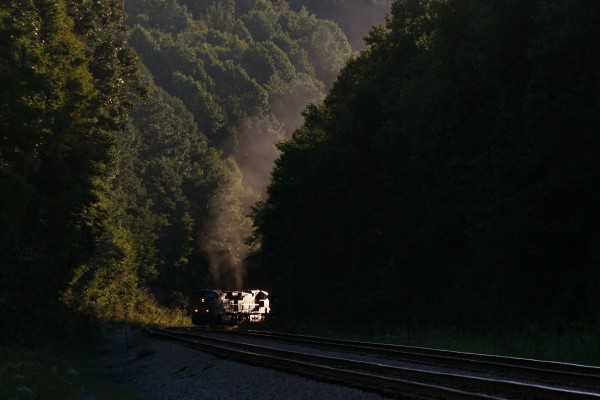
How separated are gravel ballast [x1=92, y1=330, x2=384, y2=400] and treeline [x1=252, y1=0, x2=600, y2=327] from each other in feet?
35.0

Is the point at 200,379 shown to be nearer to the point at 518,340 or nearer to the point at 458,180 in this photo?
the point at 518,340

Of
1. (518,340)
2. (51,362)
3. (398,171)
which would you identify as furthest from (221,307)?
(518,340)

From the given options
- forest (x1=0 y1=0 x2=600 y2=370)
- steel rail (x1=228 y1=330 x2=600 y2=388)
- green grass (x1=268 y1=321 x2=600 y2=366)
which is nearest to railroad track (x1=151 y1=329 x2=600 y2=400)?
steel rail (x1=228 y1=330 x2=600 y2=388)

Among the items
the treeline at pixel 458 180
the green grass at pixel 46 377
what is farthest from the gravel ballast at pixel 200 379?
the treeline at pixel 458 180

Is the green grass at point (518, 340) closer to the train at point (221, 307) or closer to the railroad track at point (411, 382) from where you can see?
the railroad track at point (411, 382)

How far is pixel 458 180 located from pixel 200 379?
1747 cm

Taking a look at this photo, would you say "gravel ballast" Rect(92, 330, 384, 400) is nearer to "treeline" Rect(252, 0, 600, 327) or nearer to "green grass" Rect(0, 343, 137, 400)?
"green grass" Rect(0, 343, 137, 400)

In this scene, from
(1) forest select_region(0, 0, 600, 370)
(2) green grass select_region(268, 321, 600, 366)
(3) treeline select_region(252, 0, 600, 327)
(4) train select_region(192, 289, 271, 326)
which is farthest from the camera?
(4) train select_region(192, 289, 271, 326)

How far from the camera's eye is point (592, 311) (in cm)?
2659

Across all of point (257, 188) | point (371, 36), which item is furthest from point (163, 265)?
point (257, 188)

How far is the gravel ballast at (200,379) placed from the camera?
15562mm

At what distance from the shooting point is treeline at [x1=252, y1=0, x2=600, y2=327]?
27969 millimetres

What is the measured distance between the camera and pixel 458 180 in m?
34.0

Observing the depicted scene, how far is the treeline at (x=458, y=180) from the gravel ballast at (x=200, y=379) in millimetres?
10682
